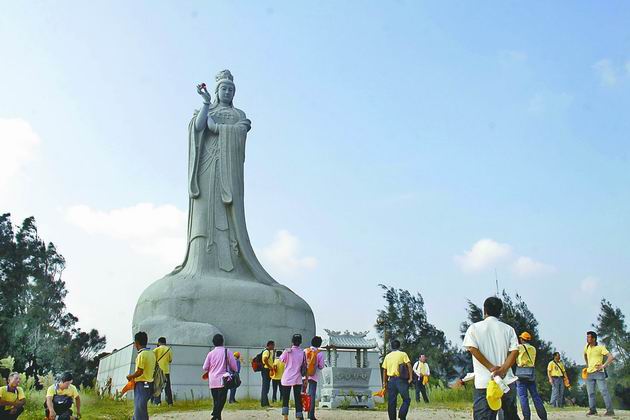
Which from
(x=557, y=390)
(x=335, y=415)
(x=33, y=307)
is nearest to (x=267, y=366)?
(x=335, y=415)

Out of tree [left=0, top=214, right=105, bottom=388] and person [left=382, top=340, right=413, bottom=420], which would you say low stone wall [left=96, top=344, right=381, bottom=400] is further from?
tree [left=0, top=214, right=105, bottom=388]

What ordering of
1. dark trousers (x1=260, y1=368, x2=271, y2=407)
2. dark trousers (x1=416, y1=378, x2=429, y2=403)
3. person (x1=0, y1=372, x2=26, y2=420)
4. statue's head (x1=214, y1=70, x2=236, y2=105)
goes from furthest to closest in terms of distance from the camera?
statue's head (x1=214, y1=70, x2=236, y2=105), dark trousers (x1=416, y1=378, x2=429, y2=403), dark trousers (x1=260, y1=368, x2=271, y2=407), person (x1=0, y1=372, x2=26, y2=420)

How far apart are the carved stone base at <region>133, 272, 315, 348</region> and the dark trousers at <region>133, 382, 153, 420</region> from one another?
24.3ft

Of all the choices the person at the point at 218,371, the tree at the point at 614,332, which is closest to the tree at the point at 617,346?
the tree at the point at 614,332

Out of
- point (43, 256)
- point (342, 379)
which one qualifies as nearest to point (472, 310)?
point (342, 379)

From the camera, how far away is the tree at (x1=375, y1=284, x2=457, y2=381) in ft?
95.8

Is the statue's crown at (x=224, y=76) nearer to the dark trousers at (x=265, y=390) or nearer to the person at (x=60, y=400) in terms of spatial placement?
the dark trousers at (x=265, y=390)

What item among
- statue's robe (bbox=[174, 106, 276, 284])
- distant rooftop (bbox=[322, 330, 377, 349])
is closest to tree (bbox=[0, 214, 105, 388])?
statue's robe (bbox=[174, 106, 276, 284])

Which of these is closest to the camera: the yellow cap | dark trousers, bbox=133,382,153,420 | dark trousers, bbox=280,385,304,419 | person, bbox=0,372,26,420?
the yellow cap

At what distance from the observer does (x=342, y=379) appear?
10.8m

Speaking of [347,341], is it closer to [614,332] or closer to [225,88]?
[225,88]

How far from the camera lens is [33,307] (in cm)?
2775

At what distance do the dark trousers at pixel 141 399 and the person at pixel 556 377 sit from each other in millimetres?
7442

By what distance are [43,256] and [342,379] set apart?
2262 cm
